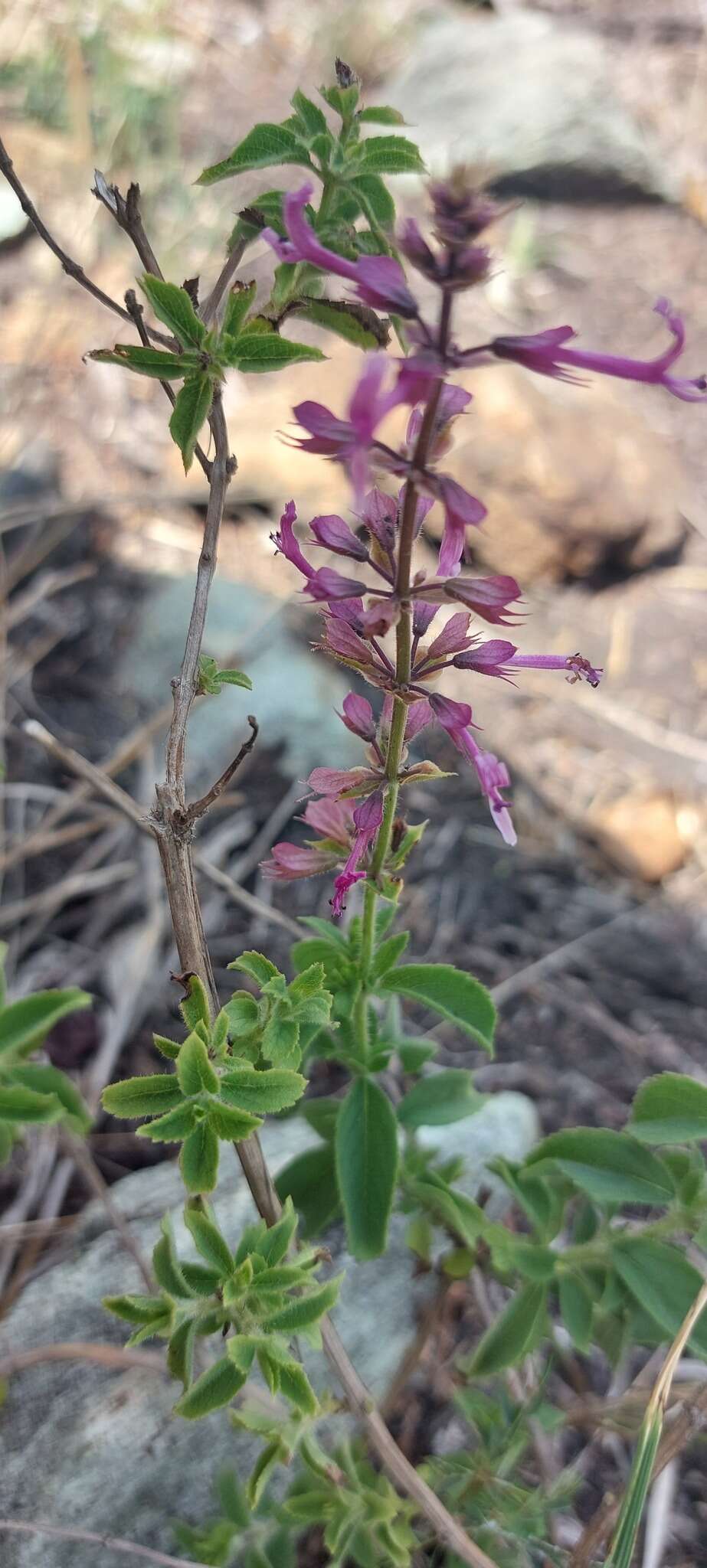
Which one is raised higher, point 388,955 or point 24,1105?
point 388,955

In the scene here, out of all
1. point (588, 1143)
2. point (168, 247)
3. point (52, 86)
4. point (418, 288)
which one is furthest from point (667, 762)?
point (52, 86)

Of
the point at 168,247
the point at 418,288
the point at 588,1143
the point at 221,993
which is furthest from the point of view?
the point at 418,288

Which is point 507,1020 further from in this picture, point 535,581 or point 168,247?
point 168,247

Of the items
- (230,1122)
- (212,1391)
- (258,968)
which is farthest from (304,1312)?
(258,968)

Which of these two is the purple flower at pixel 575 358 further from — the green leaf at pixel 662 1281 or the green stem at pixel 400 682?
the green leaf at pixel 662 1281

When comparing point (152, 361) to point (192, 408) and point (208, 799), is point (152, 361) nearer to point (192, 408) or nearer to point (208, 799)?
point (192, 408)

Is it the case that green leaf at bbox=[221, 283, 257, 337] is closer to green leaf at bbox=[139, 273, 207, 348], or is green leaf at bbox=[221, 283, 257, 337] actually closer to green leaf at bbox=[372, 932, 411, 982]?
green leaf at bbox=[139, 273, 207, 348]

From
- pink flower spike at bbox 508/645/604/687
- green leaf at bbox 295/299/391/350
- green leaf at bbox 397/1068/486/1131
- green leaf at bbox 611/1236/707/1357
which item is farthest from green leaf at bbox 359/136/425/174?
green leaf at bbox 611/1236/707/1357
